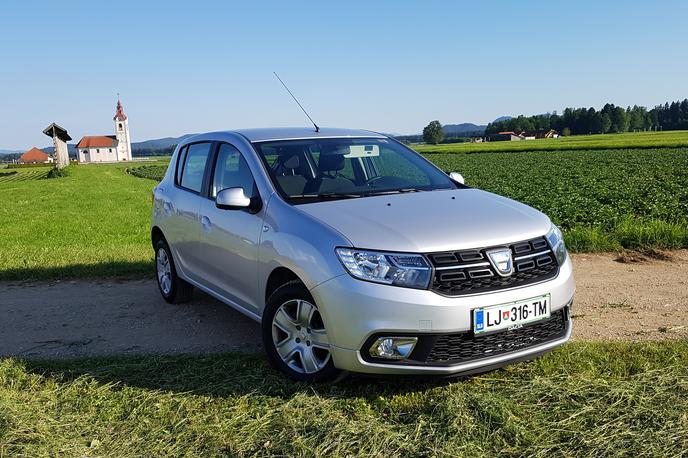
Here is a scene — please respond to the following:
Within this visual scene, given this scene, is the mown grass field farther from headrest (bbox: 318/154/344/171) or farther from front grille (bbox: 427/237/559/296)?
front grille (bbox: 427/237/559/296)

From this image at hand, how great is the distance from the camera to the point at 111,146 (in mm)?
142625

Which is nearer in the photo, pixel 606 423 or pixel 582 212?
pixel 606 423

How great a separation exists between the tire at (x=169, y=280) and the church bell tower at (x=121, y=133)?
14567 cm

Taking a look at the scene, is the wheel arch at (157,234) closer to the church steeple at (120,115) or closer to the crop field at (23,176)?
the crop field at (23,176)

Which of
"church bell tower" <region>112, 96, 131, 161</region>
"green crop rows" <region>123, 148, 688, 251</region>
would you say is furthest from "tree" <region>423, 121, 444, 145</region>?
"green crop rows" <region>123, 148, 688, 251</region>

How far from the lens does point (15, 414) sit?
3.60m

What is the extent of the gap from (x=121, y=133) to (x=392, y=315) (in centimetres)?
15090

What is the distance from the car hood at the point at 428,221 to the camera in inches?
142

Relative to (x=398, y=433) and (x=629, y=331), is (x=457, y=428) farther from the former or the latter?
(x=629, y=331)

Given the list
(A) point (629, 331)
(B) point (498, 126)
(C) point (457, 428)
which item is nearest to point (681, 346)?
(A) point (629, 331)

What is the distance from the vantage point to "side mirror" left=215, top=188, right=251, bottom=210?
4.46 m

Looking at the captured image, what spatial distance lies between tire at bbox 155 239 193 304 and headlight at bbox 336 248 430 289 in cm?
319

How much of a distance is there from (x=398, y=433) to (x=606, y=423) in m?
1.12

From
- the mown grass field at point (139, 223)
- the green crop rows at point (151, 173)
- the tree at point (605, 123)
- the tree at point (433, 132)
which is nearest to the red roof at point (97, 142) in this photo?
the tree at point (433, 132)
